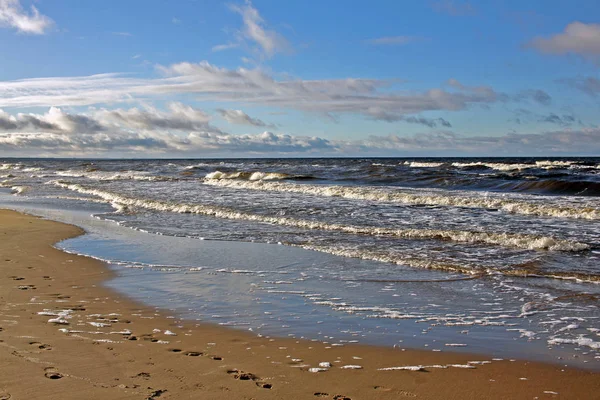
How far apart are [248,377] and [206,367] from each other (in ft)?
1.45

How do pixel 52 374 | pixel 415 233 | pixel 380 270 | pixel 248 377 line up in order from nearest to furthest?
1. pixel 52 374
2. pixel 248 377
3. pixel 380 270
4. pixel 415 233

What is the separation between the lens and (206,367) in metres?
4.49

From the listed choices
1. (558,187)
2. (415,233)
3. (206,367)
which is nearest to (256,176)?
(558,187)

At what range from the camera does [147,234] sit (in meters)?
13.3

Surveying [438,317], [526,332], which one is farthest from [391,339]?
[526,332]

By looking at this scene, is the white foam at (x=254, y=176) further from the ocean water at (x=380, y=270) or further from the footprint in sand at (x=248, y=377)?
the footprint in sand at (x=248, y=377)

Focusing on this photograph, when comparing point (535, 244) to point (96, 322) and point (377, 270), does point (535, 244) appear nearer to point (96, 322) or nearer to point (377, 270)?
point (377, 270)

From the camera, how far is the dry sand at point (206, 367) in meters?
3.98

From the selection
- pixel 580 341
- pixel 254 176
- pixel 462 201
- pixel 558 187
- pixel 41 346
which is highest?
pixel 254 176

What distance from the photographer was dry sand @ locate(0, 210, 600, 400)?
3.98m

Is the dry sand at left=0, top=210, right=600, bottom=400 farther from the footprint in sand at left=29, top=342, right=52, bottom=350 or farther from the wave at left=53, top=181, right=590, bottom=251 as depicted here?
the wave at left=53, top=181, right=590, bottom=251

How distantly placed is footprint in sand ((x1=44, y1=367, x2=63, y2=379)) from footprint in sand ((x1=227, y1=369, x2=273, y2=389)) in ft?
4.38

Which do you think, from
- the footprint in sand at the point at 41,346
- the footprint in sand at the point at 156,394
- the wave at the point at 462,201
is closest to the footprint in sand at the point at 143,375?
the footprint in sand at the point at 156,394

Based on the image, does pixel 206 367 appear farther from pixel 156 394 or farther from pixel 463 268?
pixel 463 268
